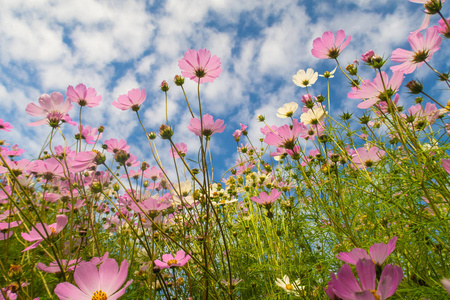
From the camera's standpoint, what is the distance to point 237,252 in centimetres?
113

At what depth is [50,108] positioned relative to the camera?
75 cm

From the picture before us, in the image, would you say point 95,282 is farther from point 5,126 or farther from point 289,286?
point 5,126

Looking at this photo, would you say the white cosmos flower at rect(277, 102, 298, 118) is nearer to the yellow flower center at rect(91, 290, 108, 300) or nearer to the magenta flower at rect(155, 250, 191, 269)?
Answer: the magenta flower at rect(155, 250, 191, 269)

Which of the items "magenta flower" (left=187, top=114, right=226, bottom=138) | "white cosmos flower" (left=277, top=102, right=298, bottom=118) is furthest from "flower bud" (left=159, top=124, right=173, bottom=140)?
"white cosmos flower" (left=277, top=102, right=298, bottom=118)

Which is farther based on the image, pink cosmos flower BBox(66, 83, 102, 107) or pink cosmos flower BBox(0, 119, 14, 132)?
pink cosmos flower BBox(0, 119, 14, 132)

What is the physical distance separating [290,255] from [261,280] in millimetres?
163

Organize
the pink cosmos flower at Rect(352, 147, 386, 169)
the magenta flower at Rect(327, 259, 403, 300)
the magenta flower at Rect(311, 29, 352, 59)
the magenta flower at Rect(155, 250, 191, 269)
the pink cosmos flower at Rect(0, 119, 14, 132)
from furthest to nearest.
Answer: the pink cosmos flower at Rect(0, 119, 14, 132) < the pink cosmos flower at Rect(352, 147, 386, 169) < the magenta flower at Rect(311, 29, 352, 59) < the magenta flower at Rect(155, 250, 191, 269) < the magenta flower at Rect(327, 259, 403, 300)

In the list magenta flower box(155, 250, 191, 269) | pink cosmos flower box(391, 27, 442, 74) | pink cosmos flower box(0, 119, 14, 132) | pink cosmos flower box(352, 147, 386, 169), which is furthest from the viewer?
pink cosmos flower box(0, 119, 14, 132)

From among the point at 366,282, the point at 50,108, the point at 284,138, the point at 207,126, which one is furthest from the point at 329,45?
the point at 50,108

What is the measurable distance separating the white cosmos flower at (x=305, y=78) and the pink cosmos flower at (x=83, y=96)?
856mm

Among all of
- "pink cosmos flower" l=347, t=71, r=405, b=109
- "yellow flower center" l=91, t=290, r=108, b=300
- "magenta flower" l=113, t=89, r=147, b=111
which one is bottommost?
"yellow flower center" l=91, t=290, r=108, b=300

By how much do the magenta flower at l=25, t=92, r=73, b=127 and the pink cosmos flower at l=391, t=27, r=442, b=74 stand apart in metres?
0.92

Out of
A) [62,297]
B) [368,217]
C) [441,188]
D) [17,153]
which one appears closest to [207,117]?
[62,297]

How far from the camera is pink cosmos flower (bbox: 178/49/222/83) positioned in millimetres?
695
